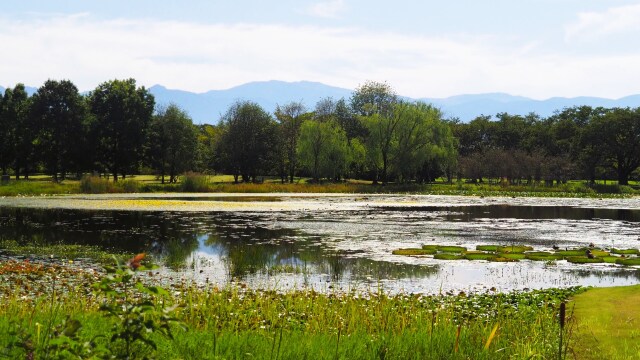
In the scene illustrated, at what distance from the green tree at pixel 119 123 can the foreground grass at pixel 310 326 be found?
2801 inches

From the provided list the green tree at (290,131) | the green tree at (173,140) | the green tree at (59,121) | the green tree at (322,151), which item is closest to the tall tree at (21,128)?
the green tree at (59,121)

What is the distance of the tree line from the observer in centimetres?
8600

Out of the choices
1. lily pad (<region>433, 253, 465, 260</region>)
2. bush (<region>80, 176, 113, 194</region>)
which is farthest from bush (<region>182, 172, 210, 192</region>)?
lily pad (<region>433, 253, 465, 260</region>)

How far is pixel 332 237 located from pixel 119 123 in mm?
62683

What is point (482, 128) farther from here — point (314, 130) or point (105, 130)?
point (105, 130)

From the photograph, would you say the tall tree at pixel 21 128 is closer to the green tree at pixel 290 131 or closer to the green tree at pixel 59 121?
the green tree at pixel 59 121

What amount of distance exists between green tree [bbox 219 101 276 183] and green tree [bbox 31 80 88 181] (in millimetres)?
24351

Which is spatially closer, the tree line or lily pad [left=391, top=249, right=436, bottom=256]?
lily pad [left=391, top=249, right=436, bottom=256]

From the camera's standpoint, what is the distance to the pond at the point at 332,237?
21.0m

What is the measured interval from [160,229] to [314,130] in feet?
199

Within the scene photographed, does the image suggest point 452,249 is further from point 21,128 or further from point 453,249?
point 21,128

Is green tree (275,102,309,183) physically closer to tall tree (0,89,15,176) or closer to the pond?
tall tree (0,89,15,176)

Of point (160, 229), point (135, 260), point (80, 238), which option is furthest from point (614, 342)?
point (160, 229)

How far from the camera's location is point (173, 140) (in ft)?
317
